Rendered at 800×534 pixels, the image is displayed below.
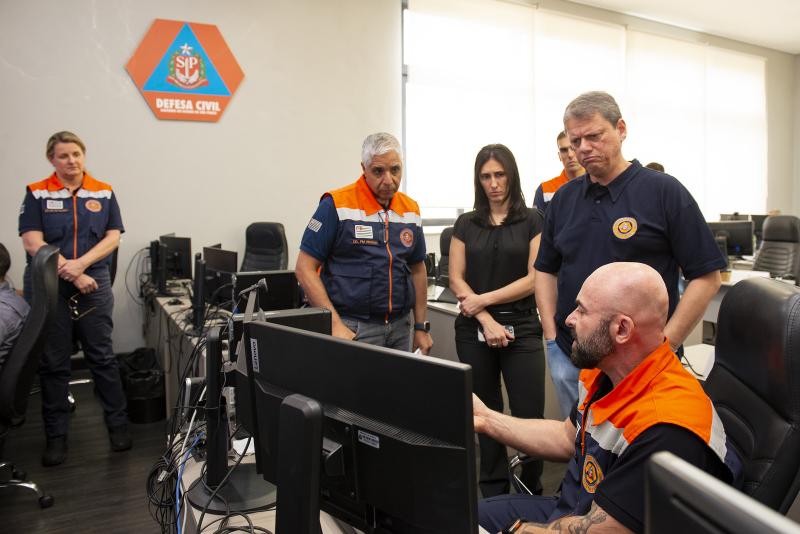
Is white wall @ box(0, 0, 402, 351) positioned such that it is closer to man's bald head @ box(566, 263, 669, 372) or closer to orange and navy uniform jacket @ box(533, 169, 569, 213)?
orange and navy uniform jacket @ box(533, 169, 569, 213)

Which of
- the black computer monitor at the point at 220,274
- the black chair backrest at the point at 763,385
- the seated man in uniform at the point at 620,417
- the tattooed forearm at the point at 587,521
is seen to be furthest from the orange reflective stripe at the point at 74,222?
the black chair backrest at the point at 763,385

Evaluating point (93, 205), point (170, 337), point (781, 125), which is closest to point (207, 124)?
point (93, 205)

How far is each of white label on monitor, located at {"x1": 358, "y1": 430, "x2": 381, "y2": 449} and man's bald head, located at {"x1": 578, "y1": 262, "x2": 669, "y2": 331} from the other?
2.08ft

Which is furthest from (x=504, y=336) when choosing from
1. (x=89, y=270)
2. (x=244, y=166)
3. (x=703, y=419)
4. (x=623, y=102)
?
(x=623, y=102)

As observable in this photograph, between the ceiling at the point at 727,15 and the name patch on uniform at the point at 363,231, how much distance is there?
613 cm

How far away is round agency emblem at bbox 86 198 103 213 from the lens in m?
3.45

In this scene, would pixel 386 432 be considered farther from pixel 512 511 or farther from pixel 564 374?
pixel 564 374

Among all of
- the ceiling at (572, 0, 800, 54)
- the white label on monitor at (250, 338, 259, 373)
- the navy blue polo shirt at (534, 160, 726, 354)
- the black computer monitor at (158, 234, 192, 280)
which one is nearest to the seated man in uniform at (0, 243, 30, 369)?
the black computer monitor at (158, 234, 192, 280)

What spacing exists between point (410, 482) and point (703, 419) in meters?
0.62

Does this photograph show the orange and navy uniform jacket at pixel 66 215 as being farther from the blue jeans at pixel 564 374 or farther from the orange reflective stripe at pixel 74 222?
the blue jeans at pixel 564 374

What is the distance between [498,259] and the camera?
2432 millimetres

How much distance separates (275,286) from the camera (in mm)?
2752

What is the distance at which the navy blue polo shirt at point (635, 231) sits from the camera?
5.82 feet

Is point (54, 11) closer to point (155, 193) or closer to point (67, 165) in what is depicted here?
point (155, 193)
